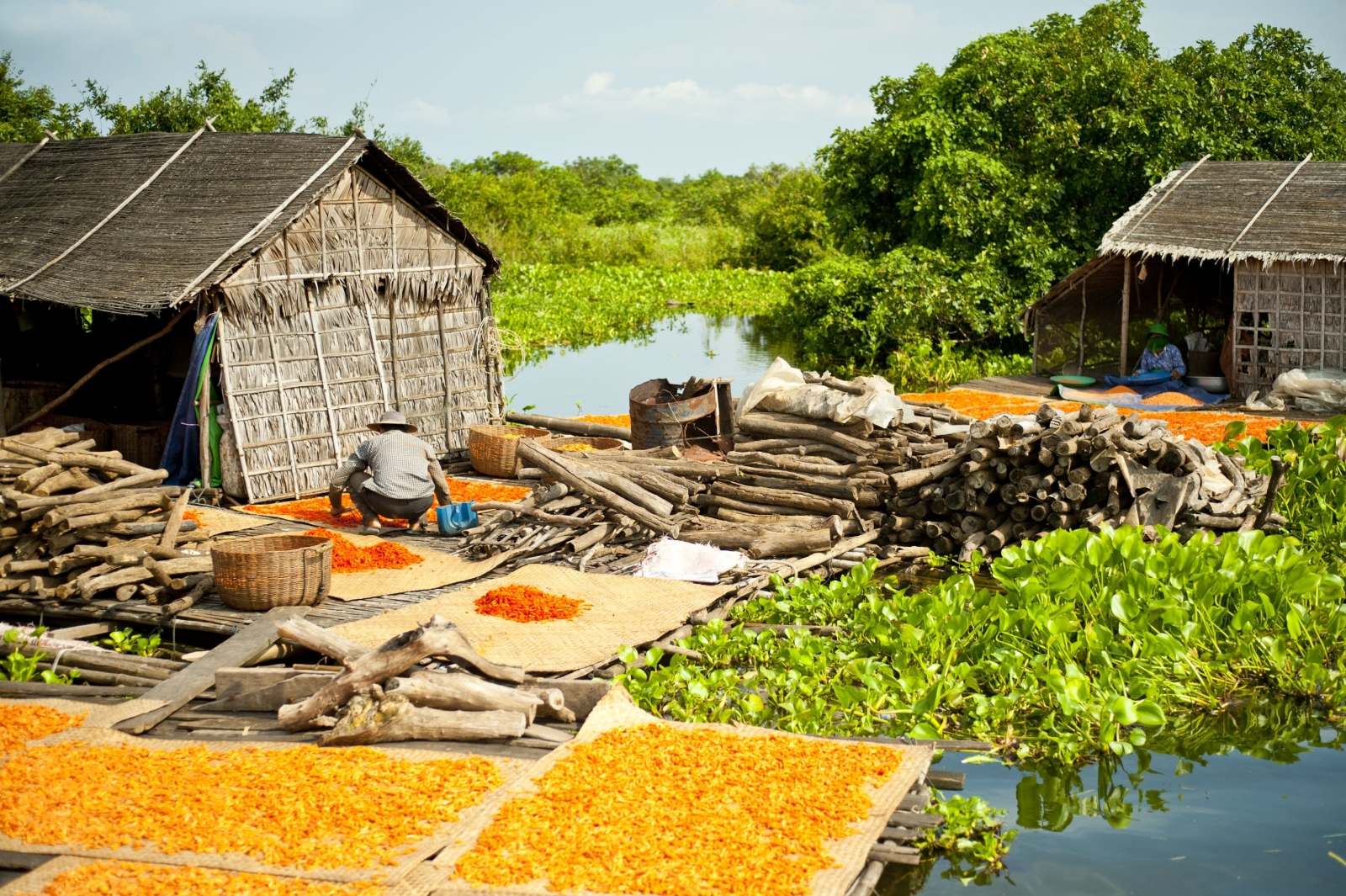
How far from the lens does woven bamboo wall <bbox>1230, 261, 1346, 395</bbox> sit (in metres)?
16.0

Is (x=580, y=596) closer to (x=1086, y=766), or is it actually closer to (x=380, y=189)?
(x=1086, y=766)

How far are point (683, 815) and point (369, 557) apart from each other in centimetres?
488

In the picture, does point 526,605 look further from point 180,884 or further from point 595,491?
point 180,884

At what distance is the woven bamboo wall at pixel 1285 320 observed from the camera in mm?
15969

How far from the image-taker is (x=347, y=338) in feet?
41.8

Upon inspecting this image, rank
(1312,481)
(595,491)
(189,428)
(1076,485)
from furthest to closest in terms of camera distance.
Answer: (189,428) → (1312,481) → (595,491) → (1076,485)

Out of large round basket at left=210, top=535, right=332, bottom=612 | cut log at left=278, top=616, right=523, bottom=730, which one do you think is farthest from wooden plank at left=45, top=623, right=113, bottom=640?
cut log at left=278, top=616, right=523, bottom=730

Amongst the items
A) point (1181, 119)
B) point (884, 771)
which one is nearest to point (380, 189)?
point (884, 771)

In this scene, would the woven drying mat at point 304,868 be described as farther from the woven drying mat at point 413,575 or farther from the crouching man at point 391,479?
the crouching man at point 391,479

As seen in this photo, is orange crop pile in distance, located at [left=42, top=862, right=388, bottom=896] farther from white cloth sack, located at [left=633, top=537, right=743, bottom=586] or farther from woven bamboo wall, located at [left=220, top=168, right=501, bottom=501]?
woven bamboo wall, located at [left=220, top=168, right=501, bottom=501]

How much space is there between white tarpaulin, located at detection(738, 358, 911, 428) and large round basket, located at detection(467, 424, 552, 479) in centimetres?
253

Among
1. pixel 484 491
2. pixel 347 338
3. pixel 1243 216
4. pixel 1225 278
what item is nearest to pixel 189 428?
pixel 347 338

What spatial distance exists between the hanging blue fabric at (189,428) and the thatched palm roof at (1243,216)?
12.4 metres

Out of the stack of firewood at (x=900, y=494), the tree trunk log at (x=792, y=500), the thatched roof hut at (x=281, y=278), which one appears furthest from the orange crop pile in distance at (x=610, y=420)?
the tree trunk log at (x=792, y=500)
